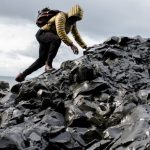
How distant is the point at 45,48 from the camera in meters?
19.9

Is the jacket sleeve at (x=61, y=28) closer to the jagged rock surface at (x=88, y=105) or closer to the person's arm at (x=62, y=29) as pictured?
the person's arm at (x=62, y=29)

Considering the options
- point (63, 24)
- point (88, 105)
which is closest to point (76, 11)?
point (63, 24)

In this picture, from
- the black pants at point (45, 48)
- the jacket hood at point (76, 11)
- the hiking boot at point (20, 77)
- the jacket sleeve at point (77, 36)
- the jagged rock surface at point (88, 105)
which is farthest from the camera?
the jacket sleeve at point (77, 36)

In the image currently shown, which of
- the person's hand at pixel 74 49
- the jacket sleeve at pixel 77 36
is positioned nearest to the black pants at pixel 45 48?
the person's hand at pixel 74 49

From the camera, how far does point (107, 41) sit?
66.6 feet

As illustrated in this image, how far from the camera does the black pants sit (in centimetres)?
1931

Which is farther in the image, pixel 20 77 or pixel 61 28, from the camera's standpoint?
pixel 20 77

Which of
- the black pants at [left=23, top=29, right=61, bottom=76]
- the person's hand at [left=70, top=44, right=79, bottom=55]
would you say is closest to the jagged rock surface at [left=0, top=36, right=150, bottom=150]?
the person's hand at [left=70, top=44, right=79, bottom=55]

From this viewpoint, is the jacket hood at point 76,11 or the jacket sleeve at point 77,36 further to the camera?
the jacket sleeve at point 77,36

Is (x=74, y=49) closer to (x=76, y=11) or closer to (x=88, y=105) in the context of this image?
(x=76, y=11)

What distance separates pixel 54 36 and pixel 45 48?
0.86 m

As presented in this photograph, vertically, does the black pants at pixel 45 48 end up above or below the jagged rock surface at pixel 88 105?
above

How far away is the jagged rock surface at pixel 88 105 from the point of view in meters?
12.4

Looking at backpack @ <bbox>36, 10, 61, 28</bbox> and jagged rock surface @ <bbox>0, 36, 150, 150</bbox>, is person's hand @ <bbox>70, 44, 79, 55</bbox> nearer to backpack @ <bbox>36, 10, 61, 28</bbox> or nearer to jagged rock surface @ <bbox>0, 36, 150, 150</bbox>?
jagged rock surface @ <bbox>0, 36, 150, 150</bbox>
